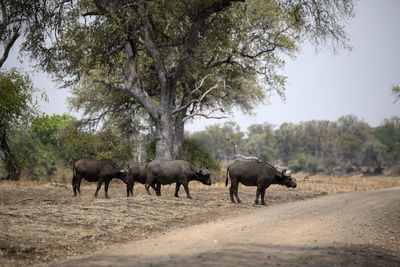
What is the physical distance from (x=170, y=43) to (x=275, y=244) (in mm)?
20362

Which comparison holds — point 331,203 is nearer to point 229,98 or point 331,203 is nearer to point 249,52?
point 249,52

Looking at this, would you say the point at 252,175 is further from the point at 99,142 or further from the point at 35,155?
the point at 35,155

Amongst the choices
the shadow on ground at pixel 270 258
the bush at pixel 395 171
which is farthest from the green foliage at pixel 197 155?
the bush at pixel 395 171

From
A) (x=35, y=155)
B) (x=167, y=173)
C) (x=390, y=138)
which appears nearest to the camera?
(x=167, y=173)

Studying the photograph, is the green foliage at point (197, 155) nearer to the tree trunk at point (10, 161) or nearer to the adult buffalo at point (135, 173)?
the tree trunk at point (10, 161)

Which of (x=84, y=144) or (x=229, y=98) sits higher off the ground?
(x=229, y=98)

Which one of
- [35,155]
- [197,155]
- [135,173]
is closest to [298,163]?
[35,155]

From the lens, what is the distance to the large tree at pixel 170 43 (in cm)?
2173

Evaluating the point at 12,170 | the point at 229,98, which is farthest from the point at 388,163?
the point at 12,170

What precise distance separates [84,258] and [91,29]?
17657mm

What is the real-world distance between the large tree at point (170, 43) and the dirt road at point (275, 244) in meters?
11.4

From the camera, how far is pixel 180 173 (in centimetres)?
1756

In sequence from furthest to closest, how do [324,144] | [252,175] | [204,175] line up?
1. [324,144]
2. [204,175]
3. [252,175]

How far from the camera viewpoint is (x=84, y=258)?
7258 millimetres
